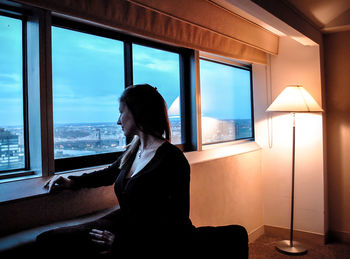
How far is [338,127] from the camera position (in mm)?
3588

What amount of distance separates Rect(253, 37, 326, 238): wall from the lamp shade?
43cm

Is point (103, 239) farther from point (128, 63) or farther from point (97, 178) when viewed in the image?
point (128, 63)

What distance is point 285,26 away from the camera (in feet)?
9.04

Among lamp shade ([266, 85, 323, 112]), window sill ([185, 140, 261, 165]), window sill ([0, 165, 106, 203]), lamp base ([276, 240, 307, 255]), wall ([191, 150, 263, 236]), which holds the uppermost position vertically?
lamp shade ([266, 85, 323, 112])

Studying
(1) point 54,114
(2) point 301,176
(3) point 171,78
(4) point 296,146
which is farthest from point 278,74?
(1) point 54,114

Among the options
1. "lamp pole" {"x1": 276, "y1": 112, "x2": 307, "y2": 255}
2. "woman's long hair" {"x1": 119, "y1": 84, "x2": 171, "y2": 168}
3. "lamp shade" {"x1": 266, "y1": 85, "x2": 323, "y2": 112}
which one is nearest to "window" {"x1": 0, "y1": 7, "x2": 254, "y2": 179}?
"woman's long hair" {"x1": 119, "y1": 84, "x2": 171, "y2": 168}

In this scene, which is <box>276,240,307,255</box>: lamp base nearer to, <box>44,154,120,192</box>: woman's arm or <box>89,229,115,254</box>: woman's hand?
<box>44,154,120,192</box>: woman's arm

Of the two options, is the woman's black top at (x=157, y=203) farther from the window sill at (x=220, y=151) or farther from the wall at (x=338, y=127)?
the wall at (x=338, y=127)

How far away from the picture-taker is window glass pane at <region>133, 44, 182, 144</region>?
2.62 meters

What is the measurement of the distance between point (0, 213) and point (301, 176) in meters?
3.03

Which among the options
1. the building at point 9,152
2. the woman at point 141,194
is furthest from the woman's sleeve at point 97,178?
the building at point 9,152

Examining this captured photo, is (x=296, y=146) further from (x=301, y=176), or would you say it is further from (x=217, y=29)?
(x=217, y=29)

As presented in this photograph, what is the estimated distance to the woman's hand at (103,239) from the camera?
1.38m

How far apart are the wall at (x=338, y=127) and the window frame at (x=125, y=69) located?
166 centimetres
